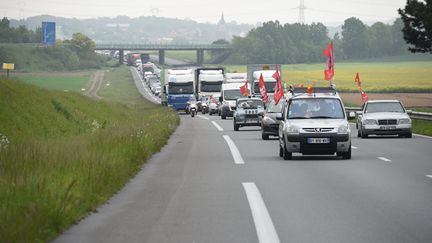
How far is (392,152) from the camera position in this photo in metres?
32.3

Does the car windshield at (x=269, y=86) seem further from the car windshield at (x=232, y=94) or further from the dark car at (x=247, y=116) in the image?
the dark car at (x=247, y=116)

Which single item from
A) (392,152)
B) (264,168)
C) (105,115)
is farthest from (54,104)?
(264,168)

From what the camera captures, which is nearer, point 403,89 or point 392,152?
point 392,152

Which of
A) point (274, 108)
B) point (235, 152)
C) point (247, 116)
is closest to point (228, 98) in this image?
point (247, 116)

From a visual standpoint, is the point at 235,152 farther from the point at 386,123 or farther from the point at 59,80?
the point at 59,80

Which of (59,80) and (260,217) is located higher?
(260,217)

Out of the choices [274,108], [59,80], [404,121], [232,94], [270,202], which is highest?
[270,202]

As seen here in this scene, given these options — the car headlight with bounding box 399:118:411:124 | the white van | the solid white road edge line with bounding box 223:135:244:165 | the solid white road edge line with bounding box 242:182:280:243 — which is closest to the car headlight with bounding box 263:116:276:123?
the solid white road edge line with bounding box 223:135:244:165

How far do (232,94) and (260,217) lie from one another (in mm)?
64064

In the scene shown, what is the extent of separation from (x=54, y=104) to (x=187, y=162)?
2488 cm

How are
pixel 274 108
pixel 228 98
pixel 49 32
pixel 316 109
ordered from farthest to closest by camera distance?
1. pixel 49 32
2. pixel 228 98
3. pixel 274 108
4. pixel 316 109

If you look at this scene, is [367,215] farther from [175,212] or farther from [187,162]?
[187,162]

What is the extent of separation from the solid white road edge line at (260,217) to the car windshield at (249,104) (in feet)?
107

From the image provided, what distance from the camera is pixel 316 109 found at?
1176 inches
